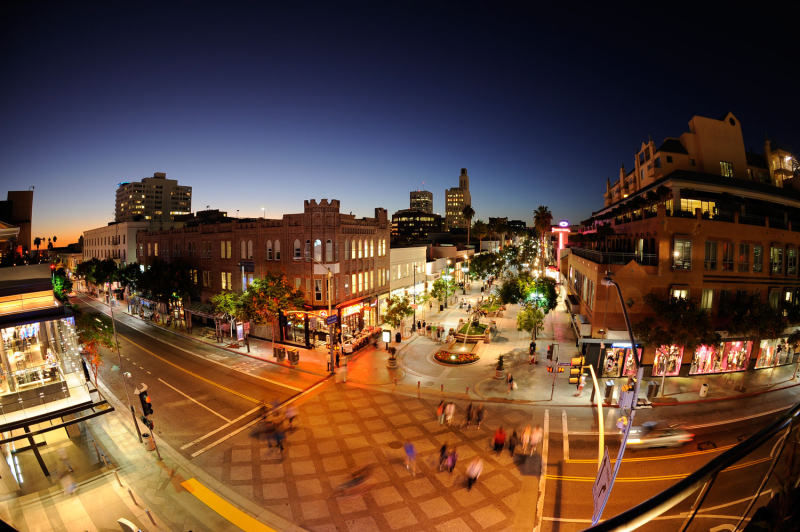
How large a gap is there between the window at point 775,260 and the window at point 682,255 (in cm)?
869

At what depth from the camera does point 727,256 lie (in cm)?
2897

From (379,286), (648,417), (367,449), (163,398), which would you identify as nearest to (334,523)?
(367,449)

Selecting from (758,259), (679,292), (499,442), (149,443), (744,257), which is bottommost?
(499,442)

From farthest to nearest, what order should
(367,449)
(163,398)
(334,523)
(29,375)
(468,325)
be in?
1. (468,325)
2. (163,398)
3. (367,449)
4. (29,375)
5. (334,523)

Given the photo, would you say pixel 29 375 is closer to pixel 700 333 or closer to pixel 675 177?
pixel 700 333

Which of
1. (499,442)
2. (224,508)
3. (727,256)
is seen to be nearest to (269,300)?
(224,508)

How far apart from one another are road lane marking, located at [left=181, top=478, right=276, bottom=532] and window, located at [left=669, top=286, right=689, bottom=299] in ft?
102

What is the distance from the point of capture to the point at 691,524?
10.8ft

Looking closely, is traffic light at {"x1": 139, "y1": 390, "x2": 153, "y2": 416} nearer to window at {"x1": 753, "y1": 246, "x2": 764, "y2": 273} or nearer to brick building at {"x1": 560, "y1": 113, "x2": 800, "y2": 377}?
brick building at {"x1": 560, "y1": 113, "x2": 800, "y2": 377}

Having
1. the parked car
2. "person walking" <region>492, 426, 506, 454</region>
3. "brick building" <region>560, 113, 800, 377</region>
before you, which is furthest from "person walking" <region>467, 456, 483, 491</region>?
"brick building" <region>560, 113, 800, 377</region>

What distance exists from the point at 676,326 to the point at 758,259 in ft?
38.7

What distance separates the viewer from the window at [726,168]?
139ft

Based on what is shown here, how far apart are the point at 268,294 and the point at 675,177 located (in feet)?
132

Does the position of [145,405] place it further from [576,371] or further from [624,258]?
[624,258]
